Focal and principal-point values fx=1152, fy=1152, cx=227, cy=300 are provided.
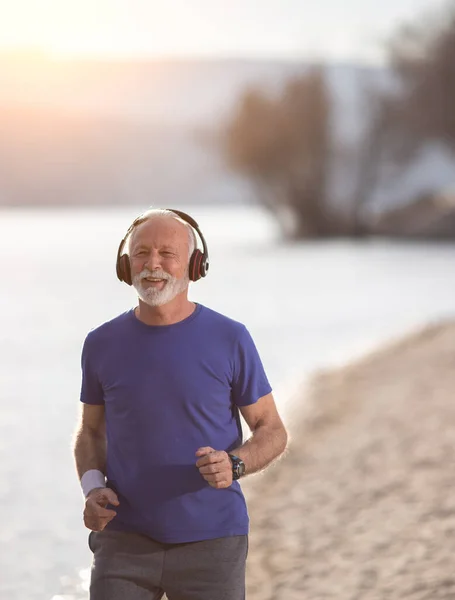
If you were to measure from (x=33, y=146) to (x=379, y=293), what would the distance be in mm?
97001

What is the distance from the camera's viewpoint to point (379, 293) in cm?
1642

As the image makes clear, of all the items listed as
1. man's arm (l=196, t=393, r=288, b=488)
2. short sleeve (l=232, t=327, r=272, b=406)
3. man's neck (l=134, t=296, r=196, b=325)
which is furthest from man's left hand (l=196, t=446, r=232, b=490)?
man's neck (l=134, t=296, r=196, b=325)

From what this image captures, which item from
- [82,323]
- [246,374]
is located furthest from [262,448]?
[82,323]

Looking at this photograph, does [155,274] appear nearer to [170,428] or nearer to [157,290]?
[157,290]

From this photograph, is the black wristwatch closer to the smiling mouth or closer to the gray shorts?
the gray shorts

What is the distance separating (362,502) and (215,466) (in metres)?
2.94

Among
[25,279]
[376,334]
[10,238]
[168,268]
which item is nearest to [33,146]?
[10,238]

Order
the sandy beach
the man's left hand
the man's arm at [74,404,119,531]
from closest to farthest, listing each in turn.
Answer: the man's left hand → the man's arm at [74,404,119,531] → the sandy beach

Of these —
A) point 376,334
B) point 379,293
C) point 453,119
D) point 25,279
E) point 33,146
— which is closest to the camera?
point 376,334

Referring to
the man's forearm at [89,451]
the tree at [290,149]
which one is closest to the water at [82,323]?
the man's forearm at [89,451]

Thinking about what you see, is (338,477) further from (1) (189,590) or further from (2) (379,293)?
(2) (379,293)

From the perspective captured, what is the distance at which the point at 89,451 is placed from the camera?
7.60 ft

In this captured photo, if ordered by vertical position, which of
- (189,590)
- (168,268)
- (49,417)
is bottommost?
(189,590)

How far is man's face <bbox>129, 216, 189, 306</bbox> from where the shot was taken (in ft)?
7.08
